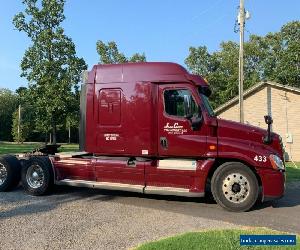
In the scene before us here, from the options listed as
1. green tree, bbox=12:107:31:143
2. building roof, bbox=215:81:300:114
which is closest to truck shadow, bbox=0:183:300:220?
building roof, bbox=215:81:300:114

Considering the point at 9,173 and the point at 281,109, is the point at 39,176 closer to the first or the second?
the point at 9,173

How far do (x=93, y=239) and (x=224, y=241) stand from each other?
193 cm

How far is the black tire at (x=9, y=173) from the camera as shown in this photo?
38.5 ft

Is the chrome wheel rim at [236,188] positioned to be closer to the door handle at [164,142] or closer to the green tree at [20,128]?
the door handle at [164,142]

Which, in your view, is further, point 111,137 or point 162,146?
point 111,137

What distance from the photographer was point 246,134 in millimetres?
9711

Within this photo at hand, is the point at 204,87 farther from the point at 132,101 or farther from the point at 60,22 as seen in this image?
the point at 60,22

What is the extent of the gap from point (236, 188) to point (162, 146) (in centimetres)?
180

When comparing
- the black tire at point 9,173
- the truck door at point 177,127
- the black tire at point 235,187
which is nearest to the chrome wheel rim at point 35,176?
the black tire at point 9,173

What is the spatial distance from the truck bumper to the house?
18960 mm

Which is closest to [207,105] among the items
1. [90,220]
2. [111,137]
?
[111,137]

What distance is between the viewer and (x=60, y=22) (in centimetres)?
3462

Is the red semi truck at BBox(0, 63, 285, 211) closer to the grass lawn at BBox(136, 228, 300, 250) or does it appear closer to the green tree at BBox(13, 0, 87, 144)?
the grass lawn at BBox(136, 228, 300, 250)

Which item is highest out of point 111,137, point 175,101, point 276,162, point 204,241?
point 175,101
